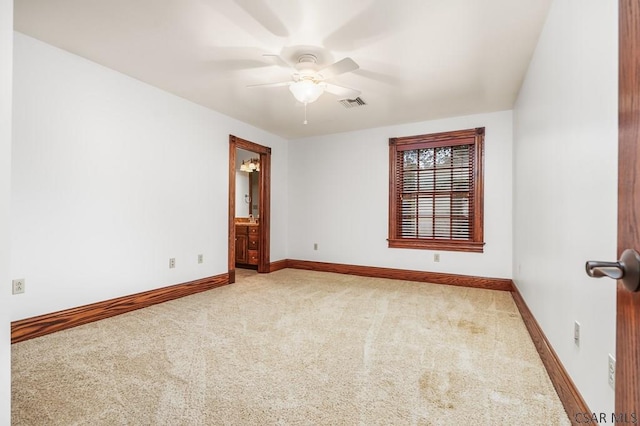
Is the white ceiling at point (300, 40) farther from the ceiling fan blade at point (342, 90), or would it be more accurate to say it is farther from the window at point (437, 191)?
the window at point (437, 191)

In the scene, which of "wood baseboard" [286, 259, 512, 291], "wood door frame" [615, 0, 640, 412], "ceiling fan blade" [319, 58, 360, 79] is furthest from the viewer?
"wood baseboard" [286, 259, 512, 291]

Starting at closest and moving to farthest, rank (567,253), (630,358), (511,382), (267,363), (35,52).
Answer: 1. (630,358)
2. (567,253)
3. (511,382)
4. (267,363)
5. (35,52)

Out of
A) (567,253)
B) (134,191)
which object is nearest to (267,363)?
(567,253)

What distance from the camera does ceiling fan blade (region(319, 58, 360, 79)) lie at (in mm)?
2454

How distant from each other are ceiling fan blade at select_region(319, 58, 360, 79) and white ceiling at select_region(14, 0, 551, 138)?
20 centimetres

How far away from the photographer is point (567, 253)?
168 cm

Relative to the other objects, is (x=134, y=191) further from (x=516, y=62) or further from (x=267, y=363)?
(x=516, y=62)

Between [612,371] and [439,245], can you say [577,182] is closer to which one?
[612,371]

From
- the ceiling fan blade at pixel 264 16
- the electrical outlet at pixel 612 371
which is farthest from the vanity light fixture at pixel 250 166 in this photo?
the electrical outlet at pixel 612 371

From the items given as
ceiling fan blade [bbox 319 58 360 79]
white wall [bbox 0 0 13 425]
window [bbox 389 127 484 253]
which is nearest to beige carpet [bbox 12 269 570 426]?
white wall [bbox 0 0 13 425]

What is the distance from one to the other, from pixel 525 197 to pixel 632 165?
2.81 metres

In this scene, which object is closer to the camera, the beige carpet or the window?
the beige carpet

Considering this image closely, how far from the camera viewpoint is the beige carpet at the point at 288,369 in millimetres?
1613

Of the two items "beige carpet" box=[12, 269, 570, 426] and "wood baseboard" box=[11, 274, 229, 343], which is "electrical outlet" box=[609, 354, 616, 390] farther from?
"wood baseboard" box=[11, 274, 229, 343]
